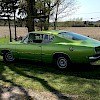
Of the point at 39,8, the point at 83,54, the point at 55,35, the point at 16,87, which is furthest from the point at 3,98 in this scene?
the point at 39,8

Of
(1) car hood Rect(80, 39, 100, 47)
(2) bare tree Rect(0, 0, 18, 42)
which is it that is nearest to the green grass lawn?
(1) car hood Rect(80, 39, 100, 47)

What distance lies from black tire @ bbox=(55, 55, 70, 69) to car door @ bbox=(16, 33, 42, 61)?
0.80 m

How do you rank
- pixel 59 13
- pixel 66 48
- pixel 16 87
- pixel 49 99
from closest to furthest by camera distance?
1. pixel 49 99
2. pixel 16 87
3. pixel 66 48
4. pixel 59 13

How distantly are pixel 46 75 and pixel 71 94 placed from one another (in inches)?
88.1

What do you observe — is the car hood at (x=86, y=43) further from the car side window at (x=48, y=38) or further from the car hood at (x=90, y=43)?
the car side window at (x=48, y=38)

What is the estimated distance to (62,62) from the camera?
365 inches

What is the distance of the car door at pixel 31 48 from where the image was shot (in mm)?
9867

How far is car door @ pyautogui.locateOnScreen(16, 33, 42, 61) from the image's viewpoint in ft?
32.4

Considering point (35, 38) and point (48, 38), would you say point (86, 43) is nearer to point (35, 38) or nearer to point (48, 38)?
point (48, 38)

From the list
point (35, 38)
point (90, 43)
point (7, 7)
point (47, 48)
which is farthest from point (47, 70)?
point (7, 7)

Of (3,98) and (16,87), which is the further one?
(16,87)

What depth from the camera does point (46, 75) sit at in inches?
333

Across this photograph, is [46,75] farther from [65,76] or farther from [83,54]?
[83,54]

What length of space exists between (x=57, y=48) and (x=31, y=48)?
1.28 m
